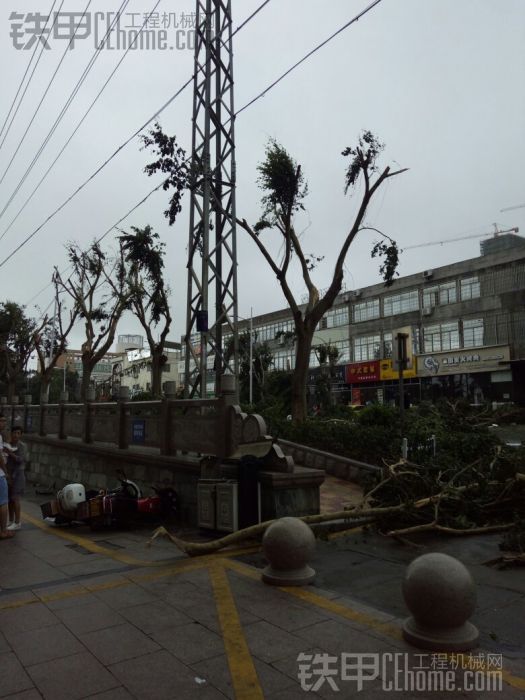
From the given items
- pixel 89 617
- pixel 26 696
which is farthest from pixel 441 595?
pixel 89 617

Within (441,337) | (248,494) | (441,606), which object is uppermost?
(441,337)

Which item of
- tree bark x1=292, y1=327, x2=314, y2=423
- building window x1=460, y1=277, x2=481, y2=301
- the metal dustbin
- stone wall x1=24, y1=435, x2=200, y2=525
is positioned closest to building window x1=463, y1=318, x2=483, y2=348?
building window x1=460, y1=277, x2=481, y2=301

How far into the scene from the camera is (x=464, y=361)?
37.8 meters

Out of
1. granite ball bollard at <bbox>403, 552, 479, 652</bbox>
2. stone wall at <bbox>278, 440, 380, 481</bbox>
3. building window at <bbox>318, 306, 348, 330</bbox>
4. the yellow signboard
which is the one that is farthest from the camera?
building window at <bbox>318, 306, 348, 330</bbox>

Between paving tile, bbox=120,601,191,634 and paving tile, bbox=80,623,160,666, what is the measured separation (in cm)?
10

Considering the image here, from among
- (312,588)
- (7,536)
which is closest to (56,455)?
(7,536)

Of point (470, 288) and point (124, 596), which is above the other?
point (470, 288)

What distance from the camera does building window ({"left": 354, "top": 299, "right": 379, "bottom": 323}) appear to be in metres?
45.9

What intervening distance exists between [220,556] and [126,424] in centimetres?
525

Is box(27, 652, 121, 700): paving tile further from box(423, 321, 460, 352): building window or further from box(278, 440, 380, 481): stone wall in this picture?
box(423, 321, 460, 352): building window

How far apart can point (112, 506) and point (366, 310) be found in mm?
40812

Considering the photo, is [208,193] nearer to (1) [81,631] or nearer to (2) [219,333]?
(2) [219,333]

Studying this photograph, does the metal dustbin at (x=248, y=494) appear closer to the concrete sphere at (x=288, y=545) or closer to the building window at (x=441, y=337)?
the concrete sphere at (x=288, y=545)

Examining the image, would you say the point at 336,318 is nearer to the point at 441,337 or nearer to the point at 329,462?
the point at 441,337
